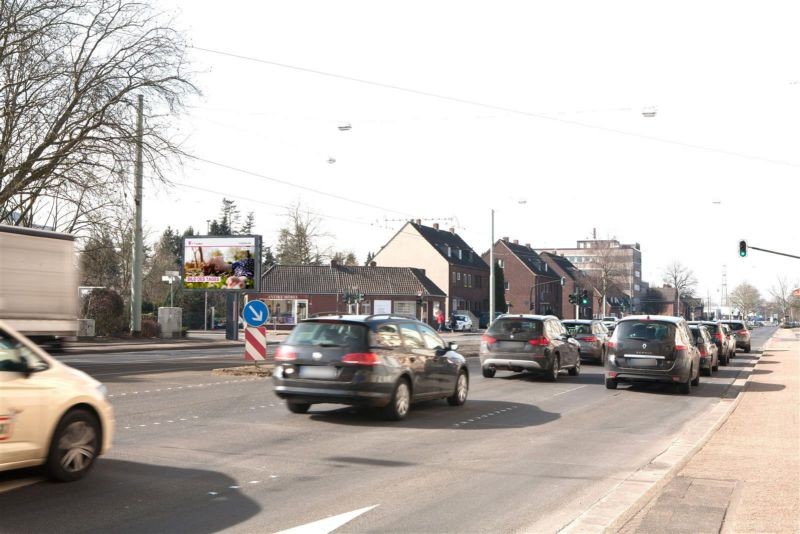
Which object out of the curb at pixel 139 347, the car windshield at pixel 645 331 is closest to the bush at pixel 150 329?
the curb at pixel 139 347

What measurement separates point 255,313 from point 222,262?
24.4 m

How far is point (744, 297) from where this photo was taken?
14400 centimetres

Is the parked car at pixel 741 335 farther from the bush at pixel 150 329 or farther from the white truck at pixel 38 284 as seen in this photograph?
the white truck at pixel 38 284

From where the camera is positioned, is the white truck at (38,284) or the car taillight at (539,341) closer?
the car taillight at (539,341)

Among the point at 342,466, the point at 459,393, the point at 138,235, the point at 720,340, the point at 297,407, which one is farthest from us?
the point at 138,235

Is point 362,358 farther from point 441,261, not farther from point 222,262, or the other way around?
point 441,261

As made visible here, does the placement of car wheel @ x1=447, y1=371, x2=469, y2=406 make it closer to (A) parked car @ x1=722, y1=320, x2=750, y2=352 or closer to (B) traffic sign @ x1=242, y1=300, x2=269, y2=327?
(B) traffic sign @ x1=242, y1=300, x2=269, y2=327

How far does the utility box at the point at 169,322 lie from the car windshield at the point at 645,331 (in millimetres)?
29558

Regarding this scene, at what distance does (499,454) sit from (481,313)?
8545cm

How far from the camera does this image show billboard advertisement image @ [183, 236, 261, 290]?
4253 centimetres

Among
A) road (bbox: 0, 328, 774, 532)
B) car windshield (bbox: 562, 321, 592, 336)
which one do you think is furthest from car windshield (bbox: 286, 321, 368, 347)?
car windshield (bbox: 562, 321, 592, 336)

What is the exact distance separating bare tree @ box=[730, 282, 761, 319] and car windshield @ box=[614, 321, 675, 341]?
13275 centimetres

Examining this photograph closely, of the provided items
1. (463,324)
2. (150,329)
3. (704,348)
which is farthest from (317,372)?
(463,324)

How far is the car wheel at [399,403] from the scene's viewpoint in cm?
1208
